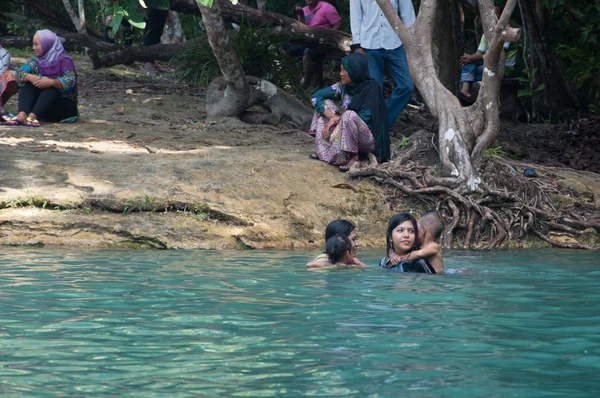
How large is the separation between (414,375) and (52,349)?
1.74 meters

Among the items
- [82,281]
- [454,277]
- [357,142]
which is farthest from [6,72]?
[454,277]

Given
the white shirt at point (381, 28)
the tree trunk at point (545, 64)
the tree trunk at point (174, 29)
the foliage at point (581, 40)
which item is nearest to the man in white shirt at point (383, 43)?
the white shirt at point (381, 28)

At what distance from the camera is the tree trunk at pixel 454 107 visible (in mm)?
10062

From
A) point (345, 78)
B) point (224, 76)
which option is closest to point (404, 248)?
point (345, 78)

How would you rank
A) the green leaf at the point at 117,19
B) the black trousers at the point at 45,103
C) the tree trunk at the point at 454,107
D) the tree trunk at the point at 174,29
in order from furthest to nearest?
the tree trunk at the point at 174,29, the black trousers at the point at 45,103, the tree trunk at the point at 454,107, the green leaf at the point at 117,19

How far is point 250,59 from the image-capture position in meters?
14.6

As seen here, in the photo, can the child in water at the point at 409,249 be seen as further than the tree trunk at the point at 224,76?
No

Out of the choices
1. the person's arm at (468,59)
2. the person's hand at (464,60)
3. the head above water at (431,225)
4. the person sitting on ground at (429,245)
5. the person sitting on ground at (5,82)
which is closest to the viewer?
the person sitting on ground at (429,245)

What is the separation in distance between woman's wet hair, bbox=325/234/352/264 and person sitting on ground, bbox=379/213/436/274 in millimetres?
377

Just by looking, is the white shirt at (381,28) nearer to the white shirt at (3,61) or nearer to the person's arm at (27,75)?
the person's arm at (27,75)

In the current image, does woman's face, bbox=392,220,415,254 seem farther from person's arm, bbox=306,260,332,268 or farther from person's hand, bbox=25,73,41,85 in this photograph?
person's hand, bbox=25,73,41,85

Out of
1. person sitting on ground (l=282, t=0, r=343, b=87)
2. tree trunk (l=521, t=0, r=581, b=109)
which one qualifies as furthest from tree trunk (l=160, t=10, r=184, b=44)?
tree trunk (l=521, t=0, r=581, b=109)

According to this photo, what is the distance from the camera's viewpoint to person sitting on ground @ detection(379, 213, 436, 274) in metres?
7.41

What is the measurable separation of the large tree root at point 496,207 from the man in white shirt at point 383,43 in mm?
1159
